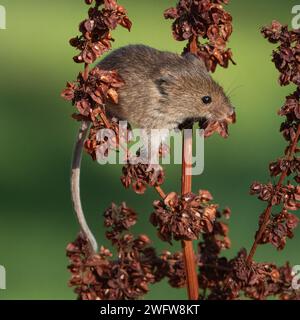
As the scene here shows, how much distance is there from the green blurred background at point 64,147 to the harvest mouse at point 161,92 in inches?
45.9

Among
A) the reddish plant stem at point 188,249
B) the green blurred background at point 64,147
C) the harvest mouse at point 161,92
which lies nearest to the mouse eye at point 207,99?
the harvest mouse at point 161,92

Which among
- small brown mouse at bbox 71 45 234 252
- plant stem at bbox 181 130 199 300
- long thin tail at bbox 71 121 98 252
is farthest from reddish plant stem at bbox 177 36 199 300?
small brown mouse at bbox 71 45 234 252

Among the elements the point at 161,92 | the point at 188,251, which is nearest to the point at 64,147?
the point at 161,92

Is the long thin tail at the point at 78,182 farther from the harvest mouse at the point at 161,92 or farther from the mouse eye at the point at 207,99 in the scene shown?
the mouse eye at the point at 207,99

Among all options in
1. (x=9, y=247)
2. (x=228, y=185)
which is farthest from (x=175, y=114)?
(x=228, y=185)

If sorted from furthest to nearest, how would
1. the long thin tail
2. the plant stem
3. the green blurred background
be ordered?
the green blurred background → the long thin tail → the plant stem

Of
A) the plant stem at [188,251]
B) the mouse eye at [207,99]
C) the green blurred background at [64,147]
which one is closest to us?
the plant stem at [188,251]

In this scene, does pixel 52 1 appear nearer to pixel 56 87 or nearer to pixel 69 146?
pixel 56 87

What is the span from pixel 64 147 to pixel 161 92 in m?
3.00

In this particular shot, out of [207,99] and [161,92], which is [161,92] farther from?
[207,99]

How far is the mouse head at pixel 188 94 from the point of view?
2703mm

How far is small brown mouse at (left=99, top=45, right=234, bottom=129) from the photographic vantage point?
2.74 metres

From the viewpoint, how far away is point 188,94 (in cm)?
277

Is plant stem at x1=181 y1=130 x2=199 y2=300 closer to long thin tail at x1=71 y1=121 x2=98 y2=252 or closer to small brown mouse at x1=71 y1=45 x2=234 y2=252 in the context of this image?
long thin tail at x1=71 y1=121 x2=98 y2=252
